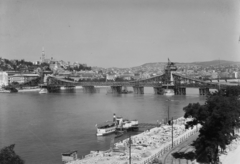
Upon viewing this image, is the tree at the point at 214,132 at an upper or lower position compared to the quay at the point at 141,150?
upper

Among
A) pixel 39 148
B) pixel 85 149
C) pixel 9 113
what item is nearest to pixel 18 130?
pixel 39 148

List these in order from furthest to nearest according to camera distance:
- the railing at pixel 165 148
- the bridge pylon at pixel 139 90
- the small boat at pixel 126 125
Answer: the bridge pylon at pixel 139 90 → the small boat at pixel 126 125 → the railing at pixel 165 148

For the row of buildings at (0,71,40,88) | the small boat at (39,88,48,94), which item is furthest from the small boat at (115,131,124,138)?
the row of buildings at (0,71,40,88)

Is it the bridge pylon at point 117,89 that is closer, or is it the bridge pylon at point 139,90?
the bridge pylon at point 139,90

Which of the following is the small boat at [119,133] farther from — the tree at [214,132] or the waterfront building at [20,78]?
the waterfront building at [20,78]

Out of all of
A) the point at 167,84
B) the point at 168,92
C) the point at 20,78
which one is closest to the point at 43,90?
the point at 20,78

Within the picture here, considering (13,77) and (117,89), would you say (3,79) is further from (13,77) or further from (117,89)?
(117,89)

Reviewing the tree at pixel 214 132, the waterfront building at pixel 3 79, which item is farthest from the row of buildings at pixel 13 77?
the tree at pixel 214 132

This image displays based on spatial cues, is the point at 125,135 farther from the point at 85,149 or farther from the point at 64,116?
the point at 64,116
